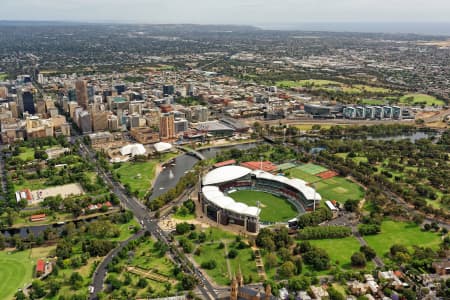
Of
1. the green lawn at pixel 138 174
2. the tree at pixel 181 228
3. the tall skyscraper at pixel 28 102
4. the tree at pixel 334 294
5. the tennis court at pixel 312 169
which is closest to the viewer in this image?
the tree at pixel 334 294

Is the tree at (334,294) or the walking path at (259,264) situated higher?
the tree at (334,294)

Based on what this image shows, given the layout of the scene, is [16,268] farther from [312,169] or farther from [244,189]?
[312,169]

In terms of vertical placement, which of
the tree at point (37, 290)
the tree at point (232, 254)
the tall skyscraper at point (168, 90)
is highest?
the tall skyscraper at point (168, 90)

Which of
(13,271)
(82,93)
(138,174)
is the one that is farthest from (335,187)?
(82,93)

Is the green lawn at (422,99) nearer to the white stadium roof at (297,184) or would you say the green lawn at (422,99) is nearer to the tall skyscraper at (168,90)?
the tall skyscraper at (168,90)

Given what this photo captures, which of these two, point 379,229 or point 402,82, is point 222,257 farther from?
point 402,82

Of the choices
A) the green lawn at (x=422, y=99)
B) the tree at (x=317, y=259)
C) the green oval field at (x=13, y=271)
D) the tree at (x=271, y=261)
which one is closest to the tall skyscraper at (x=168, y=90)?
the green lawn at (x=422, y=99)

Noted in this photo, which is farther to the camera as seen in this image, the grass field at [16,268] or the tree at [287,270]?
the tree at [287,270]
